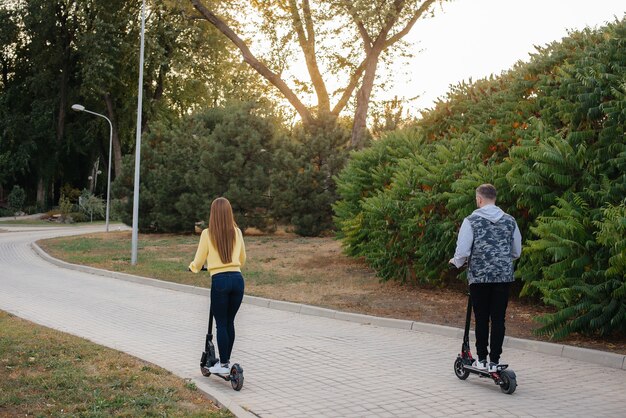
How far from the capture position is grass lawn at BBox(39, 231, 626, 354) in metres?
12.7

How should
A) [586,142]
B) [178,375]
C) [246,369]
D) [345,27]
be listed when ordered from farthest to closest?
1. [345,27]
2. [586,142]
3. [246,369]
4. [178,375]

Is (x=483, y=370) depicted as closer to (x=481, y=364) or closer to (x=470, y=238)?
(x=481, y=364)

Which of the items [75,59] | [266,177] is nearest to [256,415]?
[266,177]

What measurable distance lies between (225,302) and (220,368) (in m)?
0.66

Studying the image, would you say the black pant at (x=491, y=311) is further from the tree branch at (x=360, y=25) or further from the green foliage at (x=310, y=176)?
the tree branch at (x=360, y=25)

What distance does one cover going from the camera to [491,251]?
7.51m

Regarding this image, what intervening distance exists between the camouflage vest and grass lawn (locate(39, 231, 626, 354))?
2.79m

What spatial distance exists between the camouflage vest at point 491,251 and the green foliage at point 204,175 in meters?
26.0

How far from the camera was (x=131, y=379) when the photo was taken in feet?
23.9

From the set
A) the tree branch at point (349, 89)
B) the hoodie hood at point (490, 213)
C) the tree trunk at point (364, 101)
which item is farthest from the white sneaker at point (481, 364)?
Answer: the tree branch at point (349, 89)

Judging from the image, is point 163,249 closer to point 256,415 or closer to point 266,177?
point 266,177

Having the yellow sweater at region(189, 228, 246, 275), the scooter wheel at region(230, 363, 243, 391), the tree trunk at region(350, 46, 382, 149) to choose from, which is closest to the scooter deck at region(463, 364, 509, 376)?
the scooter wheel at region(230, 363, 243, 391)

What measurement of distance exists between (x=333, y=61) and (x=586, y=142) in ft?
91.4

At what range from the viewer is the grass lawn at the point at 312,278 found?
12.7 m
